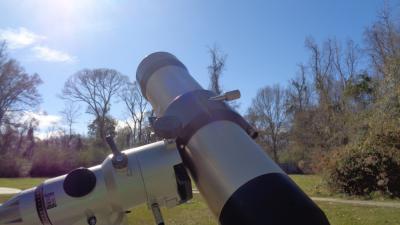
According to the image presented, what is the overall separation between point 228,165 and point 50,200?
86 cm

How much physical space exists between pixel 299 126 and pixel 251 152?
1822 inches

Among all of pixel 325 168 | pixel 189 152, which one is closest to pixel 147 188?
pixel 189 152

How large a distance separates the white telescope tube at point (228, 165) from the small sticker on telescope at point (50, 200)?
1.92 ft

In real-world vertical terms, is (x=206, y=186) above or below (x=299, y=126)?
below

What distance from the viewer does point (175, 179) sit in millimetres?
1880

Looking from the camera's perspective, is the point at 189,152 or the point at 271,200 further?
the point at 189,152

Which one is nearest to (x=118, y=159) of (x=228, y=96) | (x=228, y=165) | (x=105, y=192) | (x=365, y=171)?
(x=105, y=192)

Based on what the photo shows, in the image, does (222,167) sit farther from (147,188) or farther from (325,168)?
(325,168)

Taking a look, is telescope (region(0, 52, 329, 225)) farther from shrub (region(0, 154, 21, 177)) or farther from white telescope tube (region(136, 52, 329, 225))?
shrub (region(0, 154, 21, 177))

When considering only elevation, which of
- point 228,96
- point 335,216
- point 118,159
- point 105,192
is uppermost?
point 228,96

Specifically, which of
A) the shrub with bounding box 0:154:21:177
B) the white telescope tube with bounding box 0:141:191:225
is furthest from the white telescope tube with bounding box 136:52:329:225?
the shrub with bounding box 0:154:21:177

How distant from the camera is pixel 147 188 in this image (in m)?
1.87

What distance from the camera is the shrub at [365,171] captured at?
584 inches

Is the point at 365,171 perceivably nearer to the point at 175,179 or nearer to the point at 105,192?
the point at 175,179
